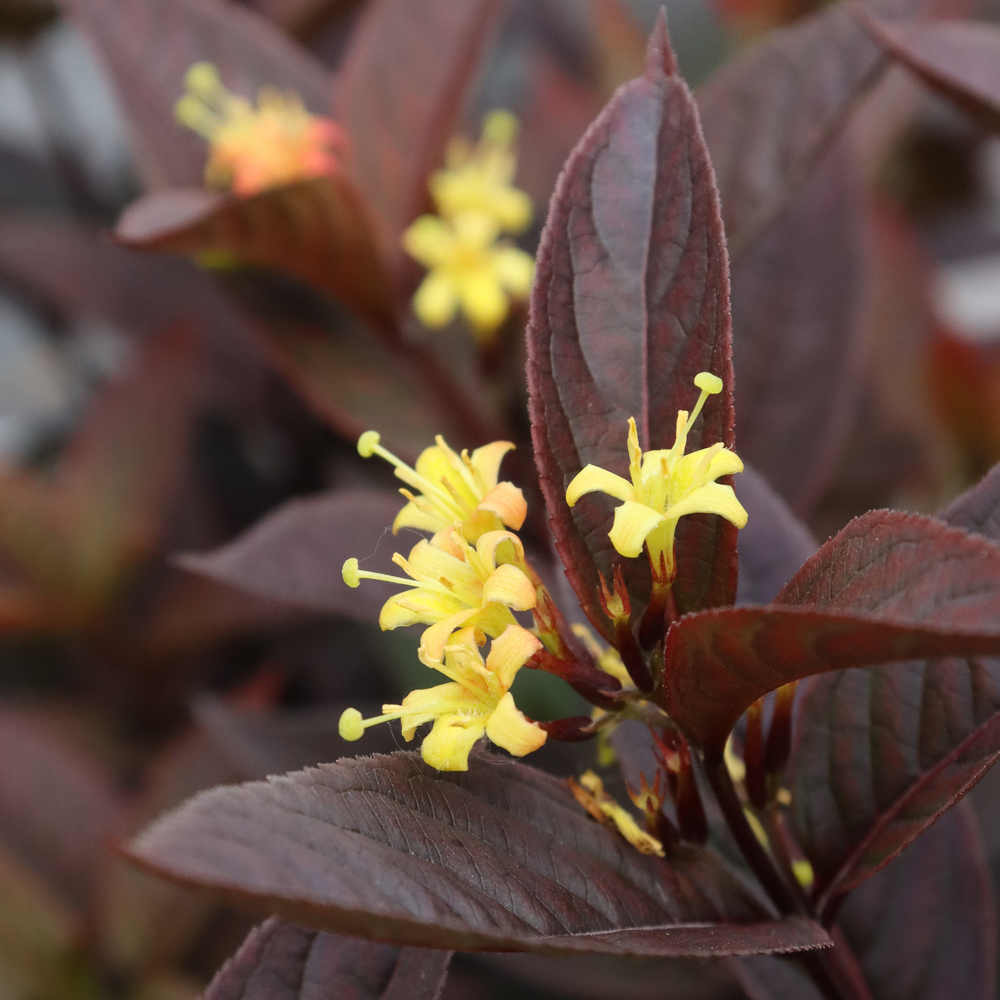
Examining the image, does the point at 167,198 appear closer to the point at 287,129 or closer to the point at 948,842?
the point at 287,129

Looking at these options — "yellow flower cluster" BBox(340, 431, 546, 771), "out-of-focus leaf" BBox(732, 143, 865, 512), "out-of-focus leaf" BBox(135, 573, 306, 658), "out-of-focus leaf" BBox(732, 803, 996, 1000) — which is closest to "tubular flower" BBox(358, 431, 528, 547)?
"yellow flower cluster" BBox(340, 431, 546, 771)

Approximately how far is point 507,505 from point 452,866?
0.12 metres

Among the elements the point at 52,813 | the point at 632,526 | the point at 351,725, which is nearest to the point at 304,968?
the point at 351,725

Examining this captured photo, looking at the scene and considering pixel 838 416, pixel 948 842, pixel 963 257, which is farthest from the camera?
pixel 963 257

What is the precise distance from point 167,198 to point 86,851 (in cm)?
50

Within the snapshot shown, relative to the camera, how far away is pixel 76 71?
152cm

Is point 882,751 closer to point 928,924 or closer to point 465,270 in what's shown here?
point 928,924

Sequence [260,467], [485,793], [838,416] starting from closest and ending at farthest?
[485,793] → [838,416] → [260,467]

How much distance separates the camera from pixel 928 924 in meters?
0.47

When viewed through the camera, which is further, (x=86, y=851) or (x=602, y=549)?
(x=86, y=851)

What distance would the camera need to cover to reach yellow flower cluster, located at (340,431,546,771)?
0.32 metres

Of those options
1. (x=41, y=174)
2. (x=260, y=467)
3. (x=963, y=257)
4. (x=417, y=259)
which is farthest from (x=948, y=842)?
(x=41, y=174)

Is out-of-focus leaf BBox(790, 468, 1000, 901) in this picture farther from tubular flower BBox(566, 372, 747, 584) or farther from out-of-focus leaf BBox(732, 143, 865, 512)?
out-of-focus leaf BBox(732, 143, 865, 512)

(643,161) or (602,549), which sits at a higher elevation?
(643,161)
